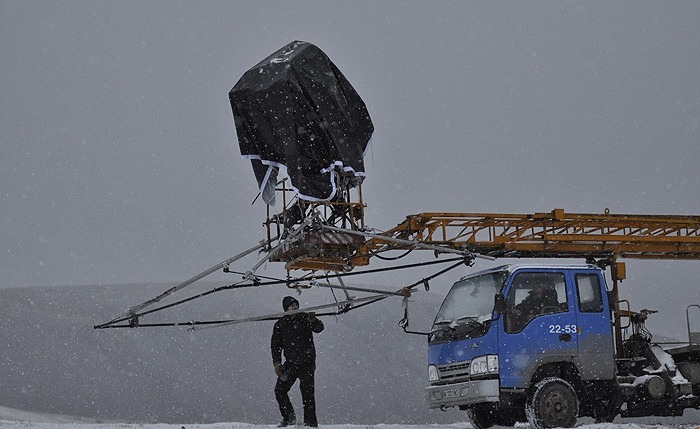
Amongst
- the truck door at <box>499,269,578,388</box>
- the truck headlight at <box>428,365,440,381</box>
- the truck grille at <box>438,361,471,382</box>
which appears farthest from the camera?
the truck headlight at <box>428,365,440,381</box>

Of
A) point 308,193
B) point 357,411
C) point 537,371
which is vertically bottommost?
point 357,411

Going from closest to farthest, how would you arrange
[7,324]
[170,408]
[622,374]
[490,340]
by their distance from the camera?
[490,340]
[622,374]
[170,408]
[7,324]

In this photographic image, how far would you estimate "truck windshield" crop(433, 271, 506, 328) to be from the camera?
1248 centimetres

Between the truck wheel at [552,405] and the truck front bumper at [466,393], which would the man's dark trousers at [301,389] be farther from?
the truck wheel at [552,405]

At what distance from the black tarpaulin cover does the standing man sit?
6.13 ft

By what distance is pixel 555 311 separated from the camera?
41.2 ft

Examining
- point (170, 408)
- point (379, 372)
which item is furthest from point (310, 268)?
point (379, 372)

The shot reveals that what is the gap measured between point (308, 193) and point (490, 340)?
3538 millimetres

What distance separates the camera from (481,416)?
13.9 m

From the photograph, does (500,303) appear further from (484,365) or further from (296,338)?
(296,338)

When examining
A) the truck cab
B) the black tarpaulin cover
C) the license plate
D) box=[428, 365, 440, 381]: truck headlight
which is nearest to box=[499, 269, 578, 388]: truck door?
the truck cab

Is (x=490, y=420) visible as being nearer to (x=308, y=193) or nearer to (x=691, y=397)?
(x=691, y=397)

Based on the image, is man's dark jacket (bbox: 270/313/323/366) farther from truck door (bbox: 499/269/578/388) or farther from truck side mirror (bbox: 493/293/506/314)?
truck door (bbox: 499/269/578/388)

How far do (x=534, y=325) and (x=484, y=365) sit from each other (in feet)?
3.25
